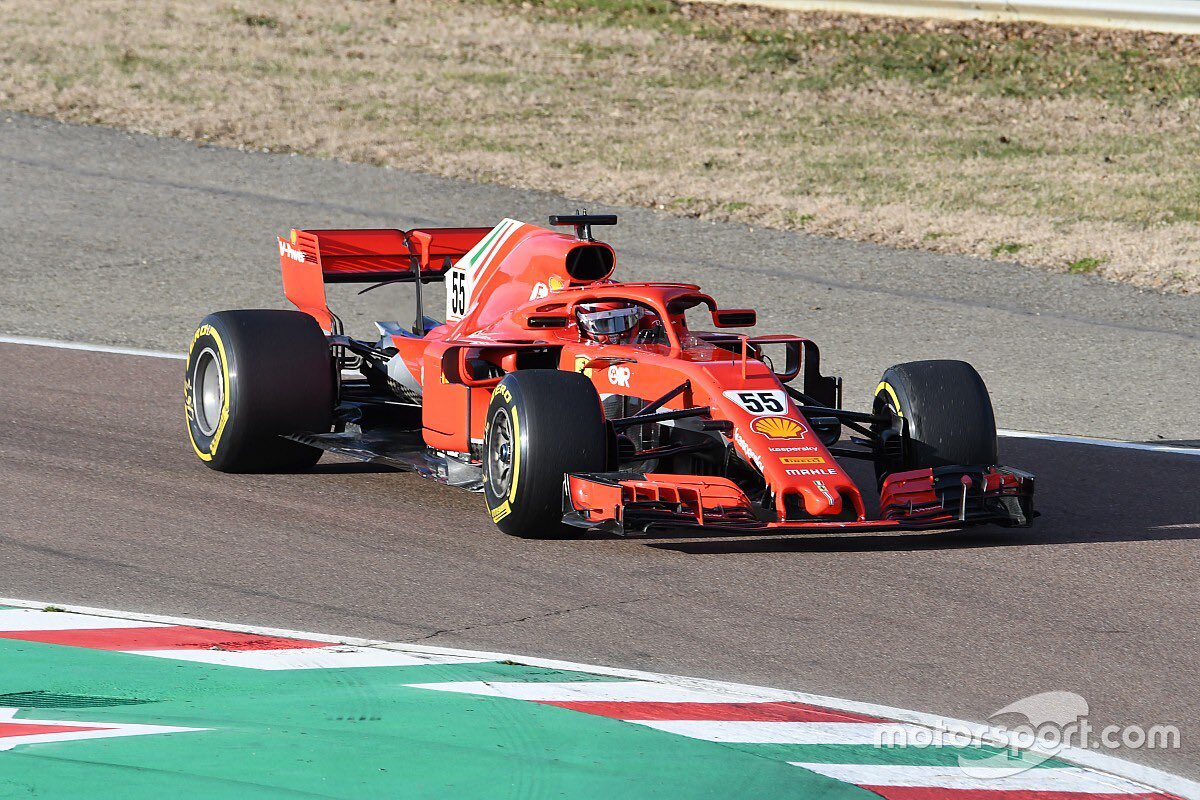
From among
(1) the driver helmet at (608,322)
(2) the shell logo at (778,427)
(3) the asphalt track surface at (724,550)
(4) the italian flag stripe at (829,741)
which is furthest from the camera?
(1) the driver helmet at (608,322)

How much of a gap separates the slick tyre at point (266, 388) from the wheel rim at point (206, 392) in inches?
4.8

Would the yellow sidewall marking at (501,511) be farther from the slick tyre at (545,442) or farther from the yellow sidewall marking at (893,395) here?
the yellow sidewall marking at (893,395)

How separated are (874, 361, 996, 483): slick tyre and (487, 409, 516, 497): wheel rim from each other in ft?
5.80

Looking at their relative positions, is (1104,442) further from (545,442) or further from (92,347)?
(92,347)

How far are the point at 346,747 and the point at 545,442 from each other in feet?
8.48

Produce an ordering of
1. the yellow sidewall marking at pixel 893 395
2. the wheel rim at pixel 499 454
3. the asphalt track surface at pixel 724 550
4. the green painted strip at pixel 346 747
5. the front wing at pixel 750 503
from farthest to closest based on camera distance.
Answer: the yellow sidewall marking at pixel 893 395
the wheel rim at pixel 499 454
the front wing at pixel 750 503
the asphalt track surface at pixel 724 550
the green painted strip at pixel 346 747

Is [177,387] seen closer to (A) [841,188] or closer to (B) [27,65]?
(A) [841,188]

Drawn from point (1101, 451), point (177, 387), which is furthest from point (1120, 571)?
point (177, 387)

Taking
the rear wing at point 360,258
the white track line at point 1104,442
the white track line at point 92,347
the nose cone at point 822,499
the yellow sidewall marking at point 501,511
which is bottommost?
the white track line at point 1104,442

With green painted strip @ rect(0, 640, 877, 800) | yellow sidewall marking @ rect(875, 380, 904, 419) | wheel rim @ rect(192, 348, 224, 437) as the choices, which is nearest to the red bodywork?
yellow sidewall marking @ rect(875, 380, 904, 419)

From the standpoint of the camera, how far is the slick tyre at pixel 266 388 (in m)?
8.96

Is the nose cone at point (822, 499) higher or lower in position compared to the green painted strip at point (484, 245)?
lower

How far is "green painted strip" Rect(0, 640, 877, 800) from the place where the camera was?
498 centimetres

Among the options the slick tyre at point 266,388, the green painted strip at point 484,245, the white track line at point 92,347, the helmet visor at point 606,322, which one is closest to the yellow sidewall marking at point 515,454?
the helmet visor at point 606,322
